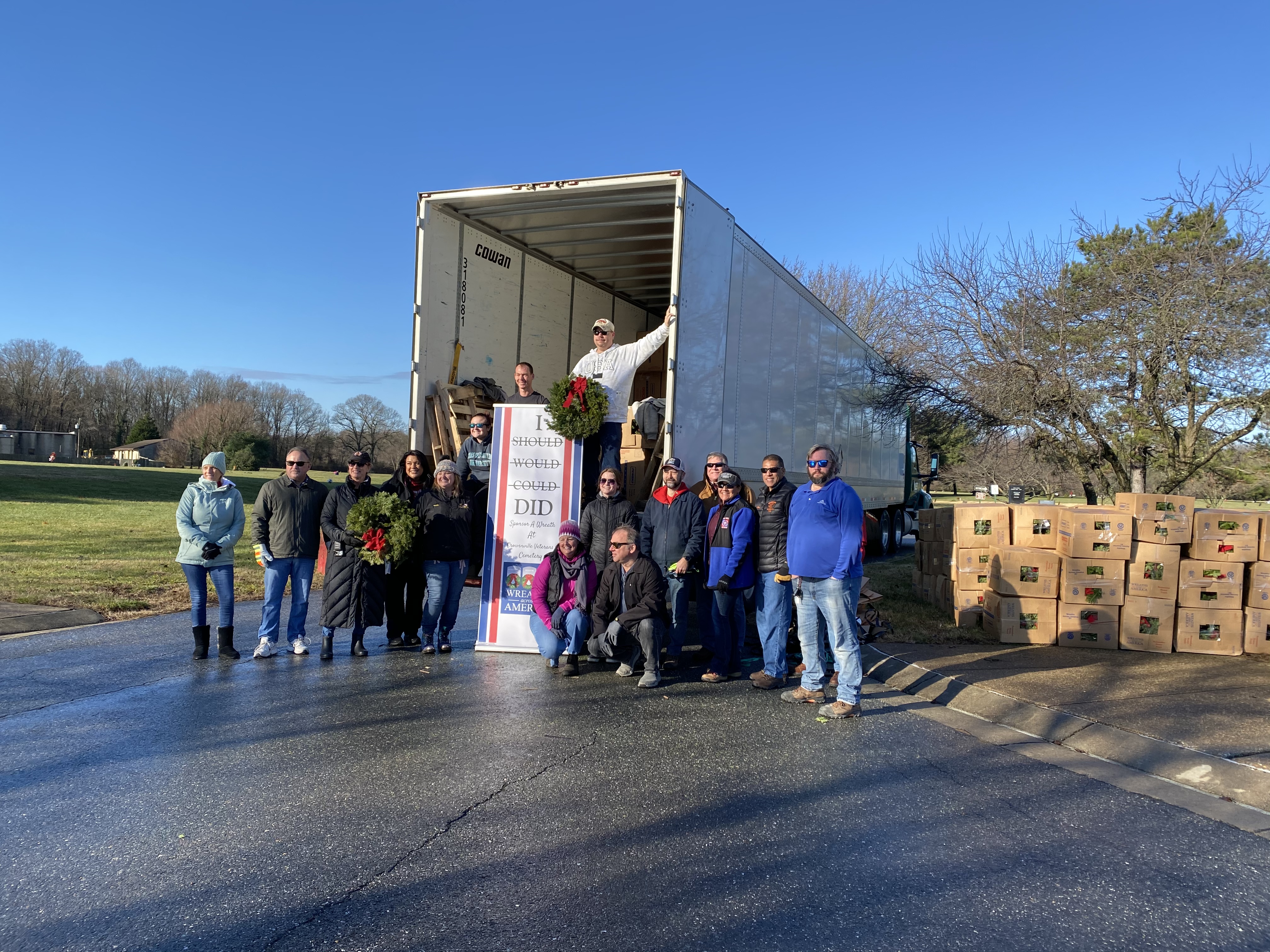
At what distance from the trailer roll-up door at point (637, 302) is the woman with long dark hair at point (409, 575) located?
39 centimetres

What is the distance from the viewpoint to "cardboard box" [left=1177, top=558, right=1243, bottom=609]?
8133 mm

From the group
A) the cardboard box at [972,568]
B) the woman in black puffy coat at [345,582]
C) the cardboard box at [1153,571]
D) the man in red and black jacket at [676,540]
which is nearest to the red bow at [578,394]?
the man in red and black jacket at [676,540]

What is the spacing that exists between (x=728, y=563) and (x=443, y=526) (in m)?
2.62

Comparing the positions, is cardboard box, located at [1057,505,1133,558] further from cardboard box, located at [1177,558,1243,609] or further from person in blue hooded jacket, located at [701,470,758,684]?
person in blue hooded jacket, located at [701,470,758,684]

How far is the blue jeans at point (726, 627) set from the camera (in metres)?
7.35

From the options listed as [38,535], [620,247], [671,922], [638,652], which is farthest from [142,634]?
[38,535]

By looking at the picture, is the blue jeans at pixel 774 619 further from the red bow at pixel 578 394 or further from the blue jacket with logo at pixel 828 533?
the red bow at pixel 578 394

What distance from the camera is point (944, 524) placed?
1033cm

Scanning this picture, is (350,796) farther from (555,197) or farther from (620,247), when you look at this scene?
(620,247)

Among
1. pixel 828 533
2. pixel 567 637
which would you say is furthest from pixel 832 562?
pixel 567 637

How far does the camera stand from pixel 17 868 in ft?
11.4

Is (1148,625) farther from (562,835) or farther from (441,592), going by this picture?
(562,835)

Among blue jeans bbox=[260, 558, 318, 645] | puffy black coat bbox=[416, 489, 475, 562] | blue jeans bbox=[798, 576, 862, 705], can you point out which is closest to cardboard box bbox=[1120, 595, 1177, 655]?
blue jeans bbox=[798, 576, 862, 705]

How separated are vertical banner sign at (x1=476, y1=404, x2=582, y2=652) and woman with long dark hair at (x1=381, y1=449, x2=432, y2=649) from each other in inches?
25.0
